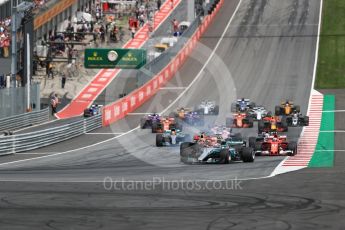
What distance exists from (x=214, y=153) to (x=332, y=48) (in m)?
35.6

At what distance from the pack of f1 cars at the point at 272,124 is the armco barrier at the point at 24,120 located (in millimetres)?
12978

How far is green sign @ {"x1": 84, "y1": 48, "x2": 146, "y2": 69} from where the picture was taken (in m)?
58.9

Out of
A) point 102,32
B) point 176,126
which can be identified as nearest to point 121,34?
point 102,32

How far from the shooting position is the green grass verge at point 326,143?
33.2 metres

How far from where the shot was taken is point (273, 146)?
→ 3484 centimetres

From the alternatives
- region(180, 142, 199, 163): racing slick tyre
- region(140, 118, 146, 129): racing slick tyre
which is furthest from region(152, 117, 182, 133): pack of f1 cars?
region(180, 142, 199, 163): racing slick tyre

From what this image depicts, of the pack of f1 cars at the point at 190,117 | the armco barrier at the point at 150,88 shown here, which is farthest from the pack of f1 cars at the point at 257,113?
the armco barrier at the point at 150,88

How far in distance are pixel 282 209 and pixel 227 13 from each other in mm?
56392

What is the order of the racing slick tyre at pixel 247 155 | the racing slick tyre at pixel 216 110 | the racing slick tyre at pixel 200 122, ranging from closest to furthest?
the racing slick tyre at pixel 247 155 < the racing slick tyre at pixel 200 122 < the racing slick tyre at pixel 216 110

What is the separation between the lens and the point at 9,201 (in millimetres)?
23453

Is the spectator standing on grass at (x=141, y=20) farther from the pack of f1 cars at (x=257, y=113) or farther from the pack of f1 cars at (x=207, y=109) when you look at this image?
the pack of f1 cars at (x=257, y=113)

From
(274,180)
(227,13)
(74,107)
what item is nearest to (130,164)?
(274,180)

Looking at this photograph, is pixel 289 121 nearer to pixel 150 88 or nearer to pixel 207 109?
pixel 207 109

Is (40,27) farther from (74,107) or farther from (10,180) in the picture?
(10,180)
